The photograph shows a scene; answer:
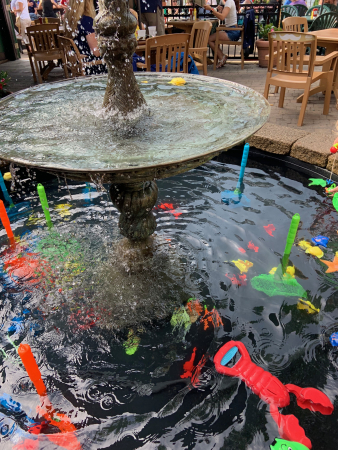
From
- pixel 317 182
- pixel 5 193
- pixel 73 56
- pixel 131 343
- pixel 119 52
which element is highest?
pixel 119 52

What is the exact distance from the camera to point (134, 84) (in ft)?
6.90

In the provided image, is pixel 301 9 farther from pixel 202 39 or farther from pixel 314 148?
pixel 314 148

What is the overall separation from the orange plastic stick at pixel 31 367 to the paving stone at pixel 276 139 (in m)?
3.65

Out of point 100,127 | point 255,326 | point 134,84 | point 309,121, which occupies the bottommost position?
point 255,326

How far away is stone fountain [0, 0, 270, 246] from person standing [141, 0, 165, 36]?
633 centimetres

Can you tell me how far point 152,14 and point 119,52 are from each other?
284 inches

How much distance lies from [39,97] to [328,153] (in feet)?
10.1

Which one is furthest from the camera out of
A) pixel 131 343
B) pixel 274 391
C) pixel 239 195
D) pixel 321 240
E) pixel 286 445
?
pixel 239 195

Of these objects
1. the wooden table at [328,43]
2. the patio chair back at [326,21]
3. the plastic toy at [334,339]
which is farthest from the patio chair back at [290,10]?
the plastic toy at [334,339]

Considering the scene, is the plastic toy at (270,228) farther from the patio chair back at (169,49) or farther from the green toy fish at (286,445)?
the patio chair back at (169,49)

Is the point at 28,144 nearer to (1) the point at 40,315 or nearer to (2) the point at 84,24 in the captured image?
(1) the point at 40,315

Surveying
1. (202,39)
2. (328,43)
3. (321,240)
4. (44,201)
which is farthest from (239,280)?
(202,39)

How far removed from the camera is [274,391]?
1874mm

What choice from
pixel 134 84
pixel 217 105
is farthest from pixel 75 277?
pixel 217 105
